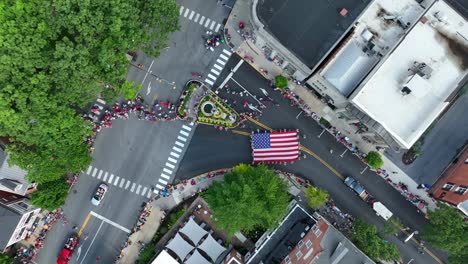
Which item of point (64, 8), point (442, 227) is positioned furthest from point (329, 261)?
point (64, 8)

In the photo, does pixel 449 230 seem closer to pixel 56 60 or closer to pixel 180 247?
pixel 180 247

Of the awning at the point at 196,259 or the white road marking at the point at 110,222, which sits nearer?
the awning at the point at 196,259

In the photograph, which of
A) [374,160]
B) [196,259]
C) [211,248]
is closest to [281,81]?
[374,160]

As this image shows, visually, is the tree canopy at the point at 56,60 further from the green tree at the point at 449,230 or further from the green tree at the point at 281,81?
the green tree at the point at 449,230

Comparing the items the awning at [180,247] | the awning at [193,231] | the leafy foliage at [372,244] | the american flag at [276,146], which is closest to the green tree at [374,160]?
the leafy foliage at [372,244]

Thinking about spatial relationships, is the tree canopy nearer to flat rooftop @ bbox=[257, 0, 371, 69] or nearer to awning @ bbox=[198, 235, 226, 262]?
flat rooftop @ bbox=[257, 0, 371, 69]

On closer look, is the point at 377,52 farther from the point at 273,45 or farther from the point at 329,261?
the point at 329,261
